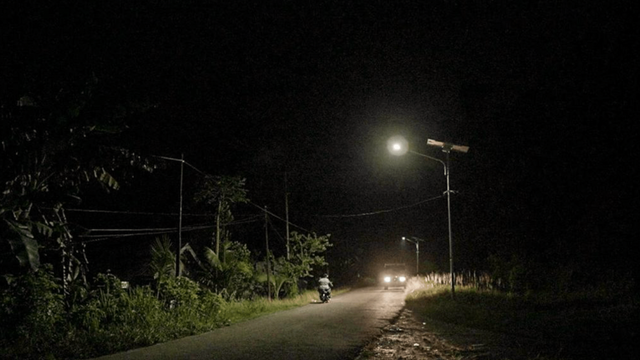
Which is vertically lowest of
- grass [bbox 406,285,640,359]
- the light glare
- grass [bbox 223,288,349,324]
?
grass [bbox 223,288,349,324]

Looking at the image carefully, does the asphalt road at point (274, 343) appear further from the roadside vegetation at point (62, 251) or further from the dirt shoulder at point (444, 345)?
the roadside vegetation at point (62, 251)

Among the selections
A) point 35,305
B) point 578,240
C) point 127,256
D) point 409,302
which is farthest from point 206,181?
point 578,240

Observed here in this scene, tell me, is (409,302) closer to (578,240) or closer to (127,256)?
(578,240)

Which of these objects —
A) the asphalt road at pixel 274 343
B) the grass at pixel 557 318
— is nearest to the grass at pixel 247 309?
the asphalt road at pixel 274 343

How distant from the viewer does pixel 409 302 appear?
25.6 m

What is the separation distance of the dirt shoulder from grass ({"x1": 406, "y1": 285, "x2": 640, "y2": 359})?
0.62 metres

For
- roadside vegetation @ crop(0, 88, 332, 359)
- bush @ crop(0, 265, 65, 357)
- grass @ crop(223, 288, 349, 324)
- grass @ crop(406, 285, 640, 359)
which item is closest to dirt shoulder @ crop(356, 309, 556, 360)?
grass @ crop(406, 285, 640, 359)

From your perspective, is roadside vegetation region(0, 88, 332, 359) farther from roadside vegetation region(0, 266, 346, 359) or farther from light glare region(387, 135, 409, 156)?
light glare region(387, 135, 409, 156)

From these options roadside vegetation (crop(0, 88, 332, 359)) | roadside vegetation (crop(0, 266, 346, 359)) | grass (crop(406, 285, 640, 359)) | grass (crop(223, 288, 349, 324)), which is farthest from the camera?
grass (crop(223, 288, 349, 324))

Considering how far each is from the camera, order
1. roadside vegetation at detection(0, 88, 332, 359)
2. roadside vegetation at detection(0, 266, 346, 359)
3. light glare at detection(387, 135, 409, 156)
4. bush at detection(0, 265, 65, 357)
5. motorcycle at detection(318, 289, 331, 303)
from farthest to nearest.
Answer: motorcycle at detection(318, 289, 331, 303)
light glare at detection(387, 135, 409, 156)
bush at detection(0, 265, 65, 357)
roadside vegetation at detection(0, 88, 332, 359)
roadside vegetation at detection(0, 266, 346, 359)

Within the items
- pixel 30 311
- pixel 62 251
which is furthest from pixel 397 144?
pixel 30 311

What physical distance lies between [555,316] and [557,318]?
404 mm

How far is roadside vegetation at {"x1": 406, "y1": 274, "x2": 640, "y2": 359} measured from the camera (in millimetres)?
10320

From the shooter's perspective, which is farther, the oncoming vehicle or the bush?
the oncoming vehicle
